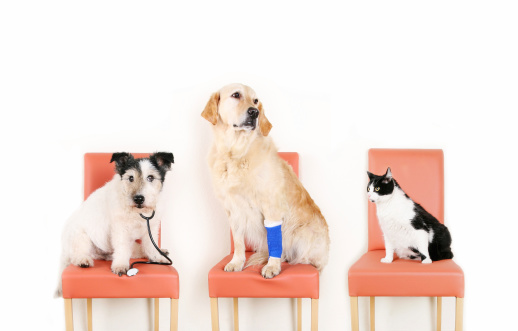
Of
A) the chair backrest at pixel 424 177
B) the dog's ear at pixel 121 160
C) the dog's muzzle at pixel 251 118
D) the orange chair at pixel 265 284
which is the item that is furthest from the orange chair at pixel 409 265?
the dog's ear at pixel 121 160

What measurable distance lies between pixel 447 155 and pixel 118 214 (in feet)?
6.46

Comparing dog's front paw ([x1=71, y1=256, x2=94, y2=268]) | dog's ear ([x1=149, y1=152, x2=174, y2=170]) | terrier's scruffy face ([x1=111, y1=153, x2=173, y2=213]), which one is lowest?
dog's front paw ([x1=71, y1=256, x2=94, y2=268])

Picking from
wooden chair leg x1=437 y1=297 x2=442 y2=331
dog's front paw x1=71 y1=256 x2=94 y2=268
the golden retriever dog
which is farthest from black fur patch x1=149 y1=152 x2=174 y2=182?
wooden chair leg x1=437 y1=297 x2=442 y2=331

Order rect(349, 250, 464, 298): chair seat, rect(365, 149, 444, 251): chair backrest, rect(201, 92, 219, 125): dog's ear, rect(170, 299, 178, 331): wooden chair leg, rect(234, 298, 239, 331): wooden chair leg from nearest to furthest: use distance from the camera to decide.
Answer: rect(349, 250, 464, 298): chair seat < rect(170, 299, 178, 331): wooden chair leg < rect(201, 92, 219, 125): dog's ear < rect(365, 149, 444, 251): chair backrest < rect(234, 298, 239, 331): wooden chair leg

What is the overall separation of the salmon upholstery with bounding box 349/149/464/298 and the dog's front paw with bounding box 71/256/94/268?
A: 4.44 ft

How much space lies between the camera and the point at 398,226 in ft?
9.90

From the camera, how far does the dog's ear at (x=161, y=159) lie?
2.94 metres

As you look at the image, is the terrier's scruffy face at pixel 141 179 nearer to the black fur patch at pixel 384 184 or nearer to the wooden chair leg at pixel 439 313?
the black fur patch at pixel 384 184

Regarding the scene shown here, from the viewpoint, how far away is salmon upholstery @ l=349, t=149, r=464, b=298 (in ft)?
9.25

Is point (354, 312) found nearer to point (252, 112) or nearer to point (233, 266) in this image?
point (233, 266)

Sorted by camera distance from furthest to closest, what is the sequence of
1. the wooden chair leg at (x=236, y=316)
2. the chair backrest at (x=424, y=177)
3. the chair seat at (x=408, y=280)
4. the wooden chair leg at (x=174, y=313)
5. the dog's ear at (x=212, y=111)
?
the wooden chair leg at (x=236, y=316), the chair backrest at (x=424, y=177), the dog's ear at (x=212, y=111), the wooden chair leg at (x=174, y=313), the chair seat at (x=408, y=280)

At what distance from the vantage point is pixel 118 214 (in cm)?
291

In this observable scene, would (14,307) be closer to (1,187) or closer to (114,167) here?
(1,187)

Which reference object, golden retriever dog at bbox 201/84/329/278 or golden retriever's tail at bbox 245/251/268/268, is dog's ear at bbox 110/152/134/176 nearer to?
golden retriever dog at bbox 201/84/329/278
